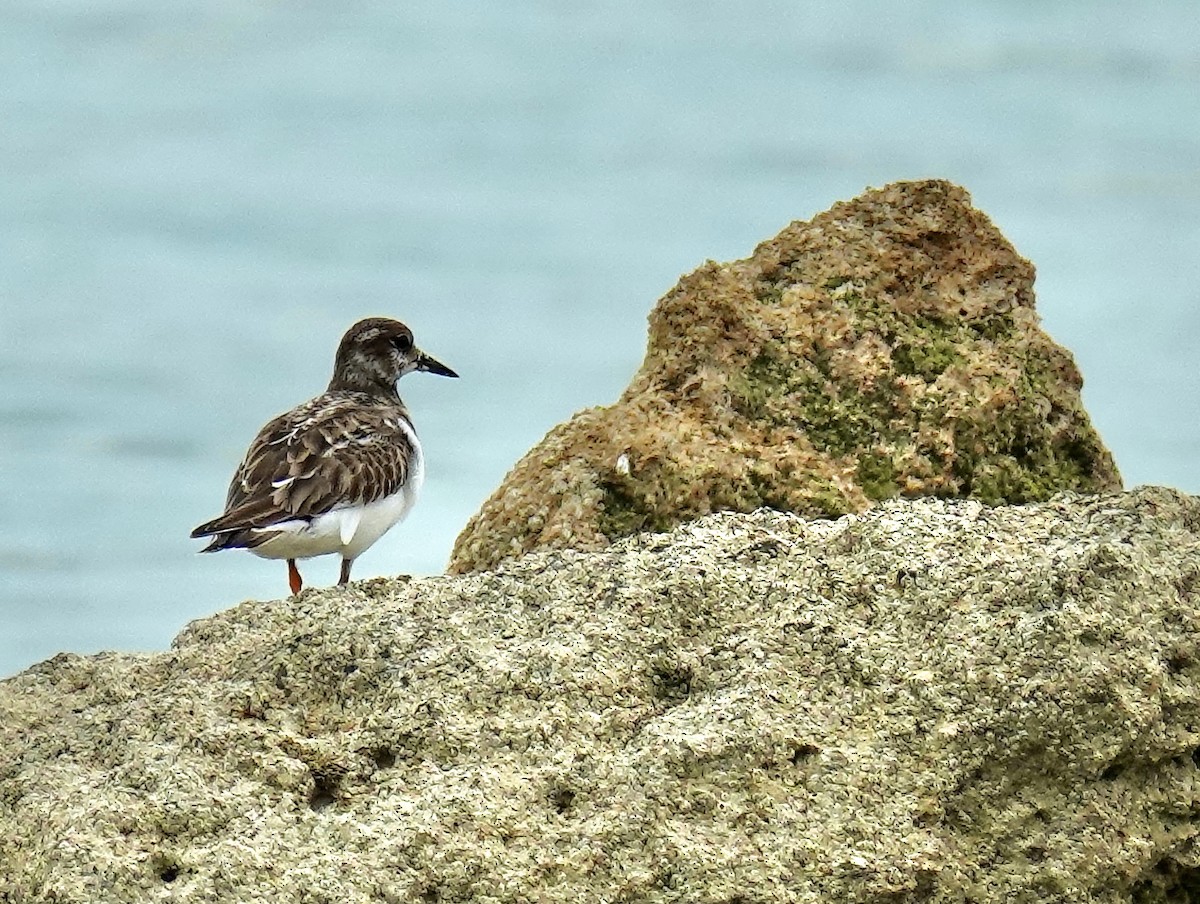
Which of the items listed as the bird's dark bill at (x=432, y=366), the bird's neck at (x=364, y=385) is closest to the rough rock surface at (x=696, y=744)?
the bird's neck at (x=364, y=385)

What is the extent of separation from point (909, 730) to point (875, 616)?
1.80 ft

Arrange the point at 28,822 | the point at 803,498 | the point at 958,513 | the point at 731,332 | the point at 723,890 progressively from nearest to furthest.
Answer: the point at 723,890
the point at 28,822
the point at 958,513
the point at 803,498
the point at 731,332

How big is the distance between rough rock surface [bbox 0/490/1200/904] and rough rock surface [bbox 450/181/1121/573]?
1215mm

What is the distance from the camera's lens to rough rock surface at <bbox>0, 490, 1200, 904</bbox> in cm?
595

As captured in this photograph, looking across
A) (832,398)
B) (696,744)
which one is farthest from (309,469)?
(696,744)

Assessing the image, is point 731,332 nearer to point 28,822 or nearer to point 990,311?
point 990,311

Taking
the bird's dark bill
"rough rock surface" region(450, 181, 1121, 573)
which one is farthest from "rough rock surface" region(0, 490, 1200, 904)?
the bird's dark bill

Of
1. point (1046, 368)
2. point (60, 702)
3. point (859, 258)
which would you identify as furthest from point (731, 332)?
point (60, 702)

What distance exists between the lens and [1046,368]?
8.77 m

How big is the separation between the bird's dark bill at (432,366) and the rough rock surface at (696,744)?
5865 mm

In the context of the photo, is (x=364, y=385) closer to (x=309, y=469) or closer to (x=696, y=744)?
(x=309, y=469)

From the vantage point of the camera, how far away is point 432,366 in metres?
12.8

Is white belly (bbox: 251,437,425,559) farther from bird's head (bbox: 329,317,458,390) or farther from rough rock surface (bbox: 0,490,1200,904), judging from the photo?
rough rock surface (bbox: 0,490,1200,904)

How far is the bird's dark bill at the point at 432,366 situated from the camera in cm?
1268
